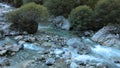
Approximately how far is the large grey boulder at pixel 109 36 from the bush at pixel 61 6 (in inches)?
254

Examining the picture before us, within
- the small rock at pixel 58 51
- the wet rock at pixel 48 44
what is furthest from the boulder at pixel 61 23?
the small rock at pixel 58 51

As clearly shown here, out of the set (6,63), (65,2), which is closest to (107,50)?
(6,63)

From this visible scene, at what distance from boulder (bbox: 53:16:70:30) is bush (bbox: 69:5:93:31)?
1.01 metres

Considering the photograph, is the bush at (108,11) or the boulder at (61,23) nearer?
the bush at (108,11)

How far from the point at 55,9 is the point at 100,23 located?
611cm

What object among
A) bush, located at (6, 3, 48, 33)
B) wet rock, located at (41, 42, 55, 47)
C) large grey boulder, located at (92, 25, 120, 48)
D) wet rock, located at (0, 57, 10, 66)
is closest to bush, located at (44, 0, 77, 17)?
bush, located at (6, 3, 48, 33)

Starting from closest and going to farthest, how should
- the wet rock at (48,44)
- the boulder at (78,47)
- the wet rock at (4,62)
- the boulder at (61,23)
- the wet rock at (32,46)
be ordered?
the wet rock at (4,62) < the boulder at (78,47) < the wet rock at (32,46) < the wet rock at (48,44) < the boulder at (61,23)

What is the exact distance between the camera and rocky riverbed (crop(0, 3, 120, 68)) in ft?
46.1

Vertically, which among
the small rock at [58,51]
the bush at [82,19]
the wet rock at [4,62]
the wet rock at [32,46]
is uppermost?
the bush at [82,19]

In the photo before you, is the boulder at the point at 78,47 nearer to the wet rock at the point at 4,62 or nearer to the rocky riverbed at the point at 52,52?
the rocky riverbed at the point at 52,52

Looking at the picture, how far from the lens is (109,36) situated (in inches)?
765

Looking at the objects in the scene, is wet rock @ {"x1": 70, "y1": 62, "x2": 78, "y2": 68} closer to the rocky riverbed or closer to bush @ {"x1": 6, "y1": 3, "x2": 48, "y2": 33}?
the rocky riverbed

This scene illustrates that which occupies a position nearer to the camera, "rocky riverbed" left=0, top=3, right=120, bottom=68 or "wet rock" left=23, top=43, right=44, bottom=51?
"rocky riverbed" left=0, top=3, right=120, bottom=68

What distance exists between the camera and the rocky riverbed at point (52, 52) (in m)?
14.1
